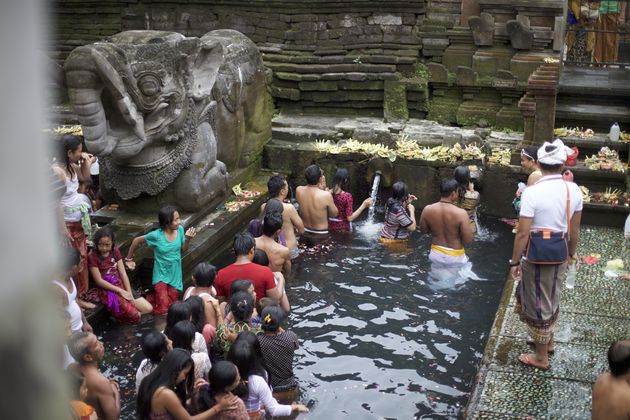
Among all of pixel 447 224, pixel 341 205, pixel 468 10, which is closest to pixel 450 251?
pixel 447 224

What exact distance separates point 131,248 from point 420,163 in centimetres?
443

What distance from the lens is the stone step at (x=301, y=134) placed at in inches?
429

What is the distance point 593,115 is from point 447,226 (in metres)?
3.89

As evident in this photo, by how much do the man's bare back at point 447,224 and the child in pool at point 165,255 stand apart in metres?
2.45

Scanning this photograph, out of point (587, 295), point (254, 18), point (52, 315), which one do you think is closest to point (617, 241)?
point (587, 295)

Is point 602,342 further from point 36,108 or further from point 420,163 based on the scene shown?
point 36,108

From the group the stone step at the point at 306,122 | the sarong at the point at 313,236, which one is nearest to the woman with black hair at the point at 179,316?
the sarong at the point at 313,236

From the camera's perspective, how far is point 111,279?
6656 millimetres

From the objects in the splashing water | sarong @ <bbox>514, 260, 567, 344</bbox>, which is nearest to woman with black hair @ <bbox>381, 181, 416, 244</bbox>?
the splashing water

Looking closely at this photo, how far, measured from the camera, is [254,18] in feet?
41.9

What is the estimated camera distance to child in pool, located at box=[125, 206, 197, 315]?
6.89m

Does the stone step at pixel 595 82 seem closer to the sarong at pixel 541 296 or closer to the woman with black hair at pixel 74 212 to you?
the sarong at pixel 541 296

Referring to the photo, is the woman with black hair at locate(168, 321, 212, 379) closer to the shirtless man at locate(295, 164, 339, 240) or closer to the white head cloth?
the white head cloth

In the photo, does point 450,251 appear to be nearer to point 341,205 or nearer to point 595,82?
point 341,205
